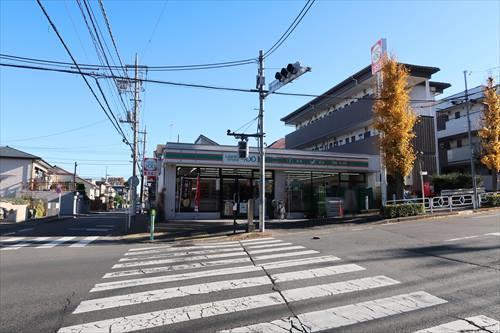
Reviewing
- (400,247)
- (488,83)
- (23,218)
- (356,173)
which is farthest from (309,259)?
(23,218)

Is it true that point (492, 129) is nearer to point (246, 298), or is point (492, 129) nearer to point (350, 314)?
point (350, 314)

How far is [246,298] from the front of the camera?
23.4 ft

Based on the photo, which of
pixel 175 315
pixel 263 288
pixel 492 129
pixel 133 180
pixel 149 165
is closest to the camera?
pixel 175 315

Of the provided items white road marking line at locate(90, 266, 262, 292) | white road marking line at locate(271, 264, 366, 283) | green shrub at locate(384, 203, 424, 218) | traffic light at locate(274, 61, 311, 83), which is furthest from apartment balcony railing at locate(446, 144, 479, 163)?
white road marking line at locate(90, 266, 262, 292)

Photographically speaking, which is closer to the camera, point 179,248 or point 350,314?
point 350,314

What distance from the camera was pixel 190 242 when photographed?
643 inches

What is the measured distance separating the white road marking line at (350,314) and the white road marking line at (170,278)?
A: 11.2 feet

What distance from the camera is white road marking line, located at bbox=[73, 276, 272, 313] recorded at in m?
6.93

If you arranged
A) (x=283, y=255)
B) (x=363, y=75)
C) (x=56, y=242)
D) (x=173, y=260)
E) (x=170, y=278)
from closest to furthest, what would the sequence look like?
1. (x=170, y=278)
2. (x=173, y=260)
3. (x=283, y=255)
4. (x=56, y=242)
5. (x=363, y=75)

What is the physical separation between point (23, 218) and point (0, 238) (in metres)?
14.6

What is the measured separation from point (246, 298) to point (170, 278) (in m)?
2.44

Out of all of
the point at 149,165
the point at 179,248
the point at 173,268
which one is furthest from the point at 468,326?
the point at 149,165

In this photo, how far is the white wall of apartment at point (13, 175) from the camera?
45719 millimetres

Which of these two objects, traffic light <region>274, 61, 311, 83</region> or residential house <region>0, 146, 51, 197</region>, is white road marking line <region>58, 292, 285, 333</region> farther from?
residential house <region>0, 146, 51, 197</region>
